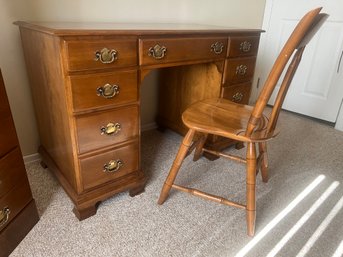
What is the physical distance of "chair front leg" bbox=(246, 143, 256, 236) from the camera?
1028 millimetres

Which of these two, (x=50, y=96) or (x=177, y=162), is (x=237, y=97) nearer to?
(x=177, y=162)

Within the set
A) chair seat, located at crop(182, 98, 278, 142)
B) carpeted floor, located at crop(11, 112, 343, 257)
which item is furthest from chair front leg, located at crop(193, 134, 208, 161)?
chair seat, located at crop(182, 98, 278, 142)

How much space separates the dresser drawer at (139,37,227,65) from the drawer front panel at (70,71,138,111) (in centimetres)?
10

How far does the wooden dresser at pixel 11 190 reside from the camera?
88cm

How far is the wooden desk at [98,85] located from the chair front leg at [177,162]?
0.14 metres

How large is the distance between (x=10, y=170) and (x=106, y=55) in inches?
20.7

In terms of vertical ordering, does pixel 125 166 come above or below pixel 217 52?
below

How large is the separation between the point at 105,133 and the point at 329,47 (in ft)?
6.38

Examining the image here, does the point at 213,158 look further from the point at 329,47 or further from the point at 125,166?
the point at 329,47

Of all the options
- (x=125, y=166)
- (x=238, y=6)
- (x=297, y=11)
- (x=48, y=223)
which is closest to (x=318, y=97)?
(x=297, y=11)

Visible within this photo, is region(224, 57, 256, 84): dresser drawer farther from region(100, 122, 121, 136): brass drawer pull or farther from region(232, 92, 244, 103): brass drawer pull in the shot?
region(100, 122, 121, 136): brass drawer pull

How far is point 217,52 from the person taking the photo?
132 cm

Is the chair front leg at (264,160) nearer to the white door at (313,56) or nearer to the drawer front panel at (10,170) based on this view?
the drawer front panel at (10,170)

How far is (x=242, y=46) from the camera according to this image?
1432 millimetres
